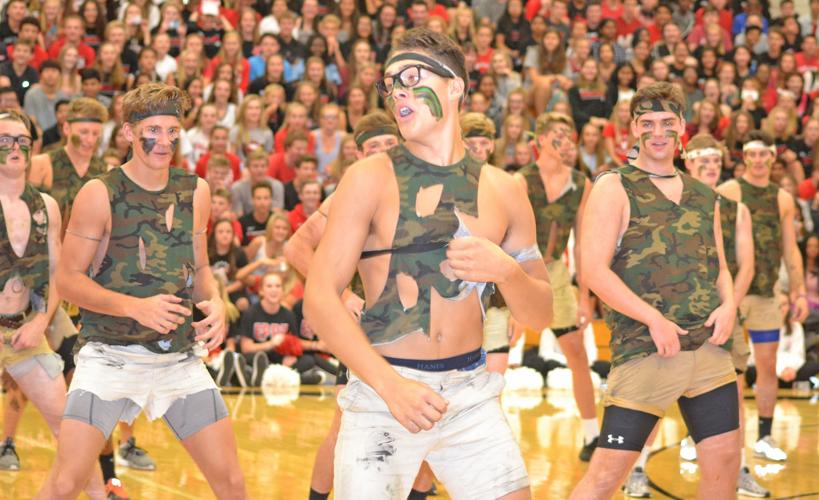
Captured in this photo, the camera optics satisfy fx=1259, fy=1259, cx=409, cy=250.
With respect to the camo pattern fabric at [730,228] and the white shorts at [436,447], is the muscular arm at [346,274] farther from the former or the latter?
the camo pattern fabric at [730,228]

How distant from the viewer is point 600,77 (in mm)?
16703

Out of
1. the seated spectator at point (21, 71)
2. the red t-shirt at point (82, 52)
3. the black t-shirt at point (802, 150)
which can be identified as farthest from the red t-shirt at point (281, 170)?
the black t-shirt at point (802, 150)

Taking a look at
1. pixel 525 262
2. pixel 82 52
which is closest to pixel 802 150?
pixel 82 52

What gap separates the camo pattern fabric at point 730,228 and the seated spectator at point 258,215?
6.26 metres

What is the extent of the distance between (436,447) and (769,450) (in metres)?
5.38

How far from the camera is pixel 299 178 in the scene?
13578mm

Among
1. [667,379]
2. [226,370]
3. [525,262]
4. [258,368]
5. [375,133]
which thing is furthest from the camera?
[258,368]

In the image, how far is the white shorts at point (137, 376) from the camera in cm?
531

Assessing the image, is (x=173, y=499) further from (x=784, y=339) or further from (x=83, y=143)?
(x=784, y=339)

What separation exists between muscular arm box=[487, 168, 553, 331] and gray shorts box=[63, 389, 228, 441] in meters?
1.73

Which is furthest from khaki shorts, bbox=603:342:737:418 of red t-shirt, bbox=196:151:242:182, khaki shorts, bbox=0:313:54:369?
red t-shirt, bbox=196:151:242:182

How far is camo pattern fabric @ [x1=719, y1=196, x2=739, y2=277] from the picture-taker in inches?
288

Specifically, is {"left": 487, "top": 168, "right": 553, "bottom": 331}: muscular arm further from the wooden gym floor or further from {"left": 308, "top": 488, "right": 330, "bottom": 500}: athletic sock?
the wooden gym floor

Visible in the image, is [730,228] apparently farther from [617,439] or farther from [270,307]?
[270,307]
